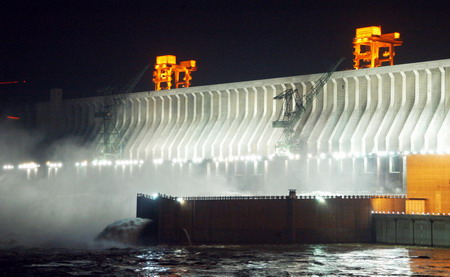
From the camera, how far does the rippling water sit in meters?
53.9

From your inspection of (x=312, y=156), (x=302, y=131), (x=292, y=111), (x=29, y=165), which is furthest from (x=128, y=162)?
(x=312, y=156)

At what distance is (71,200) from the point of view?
11812 centimetres

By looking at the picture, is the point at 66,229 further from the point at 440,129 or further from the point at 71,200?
the point at 440,129

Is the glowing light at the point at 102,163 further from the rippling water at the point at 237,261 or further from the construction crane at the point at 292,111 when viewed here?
the rippling water at the point at 237,261

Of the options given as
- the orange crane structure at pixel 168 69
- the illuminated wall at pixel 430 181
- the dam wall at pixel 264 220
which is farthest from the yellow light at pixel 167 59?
the illuminated wall at pixel 430 181

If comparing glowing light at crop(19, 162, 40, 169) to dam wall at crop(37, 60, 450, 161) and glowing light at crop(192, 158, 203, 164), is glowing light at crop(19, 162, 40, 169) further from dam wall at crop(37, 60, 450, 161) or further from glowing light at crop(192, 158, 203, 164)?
glowing light at crop(192, 158, 203, 164)

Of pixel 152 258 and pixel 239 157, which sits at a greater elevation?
pixel 239 157

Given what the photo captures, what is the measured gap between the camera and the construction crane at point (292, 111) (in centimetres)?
10488

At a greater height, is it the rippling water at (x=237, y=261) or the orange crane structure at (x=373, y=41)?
the orange crane structure at (x=373, y=41)

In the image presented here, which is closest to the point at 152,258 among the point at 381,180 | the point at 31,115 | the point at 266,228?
the point at 266,228

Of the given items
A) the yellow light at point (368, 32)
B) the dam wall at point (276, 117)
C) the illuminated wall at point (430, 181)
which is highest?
the yellow light at point (368, 32)

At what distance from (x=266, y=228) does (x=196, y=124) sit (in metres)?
51.8

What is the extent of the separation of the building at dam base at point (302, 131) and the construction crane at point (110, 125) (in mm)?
728

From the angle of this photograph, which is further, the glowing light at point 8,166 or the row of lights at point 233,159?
the glowing light at point 8,166
